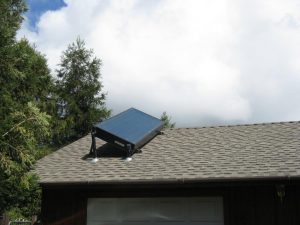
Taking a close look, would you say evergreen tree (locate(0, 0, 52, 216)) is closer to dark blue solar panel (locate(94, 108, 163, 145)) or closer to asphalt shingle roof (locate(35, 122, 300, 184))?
asphalt shingle roof (locate(35, 122, 300, 184))

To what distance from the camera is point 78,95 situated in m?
26.7

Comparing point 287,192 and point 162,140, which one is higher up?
point 162,140

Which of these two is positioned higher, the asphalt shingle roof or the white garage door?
the asphalt shingle roof

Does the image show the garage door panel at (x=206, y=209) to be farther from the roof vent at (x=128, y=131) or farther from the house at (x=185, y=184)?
the roof vent at (x=128, y=131)

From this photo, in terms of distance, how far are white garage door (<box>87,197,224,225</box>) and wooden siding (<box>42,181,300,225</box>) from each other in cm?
14

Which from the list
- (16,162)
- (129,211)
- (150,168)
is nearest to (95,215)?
(129,211)

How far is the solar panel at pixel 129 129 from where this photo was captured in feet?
39.1

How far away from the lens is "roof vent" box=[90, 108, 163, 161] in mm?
11875

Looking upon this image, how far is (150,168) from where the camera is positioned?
10.6m

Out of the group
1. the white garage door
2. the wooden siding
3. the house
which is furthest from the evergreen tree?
the white garage door

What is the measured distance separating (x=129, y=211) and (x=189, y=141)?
116 inches

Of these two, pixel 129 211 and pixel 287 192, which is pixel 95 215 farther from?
pixel 287 192

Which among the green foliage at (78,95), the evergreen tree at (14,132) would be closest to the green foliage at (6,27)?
the evergreen tree at (14,132)

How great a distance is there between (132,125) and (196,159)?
2.77m
